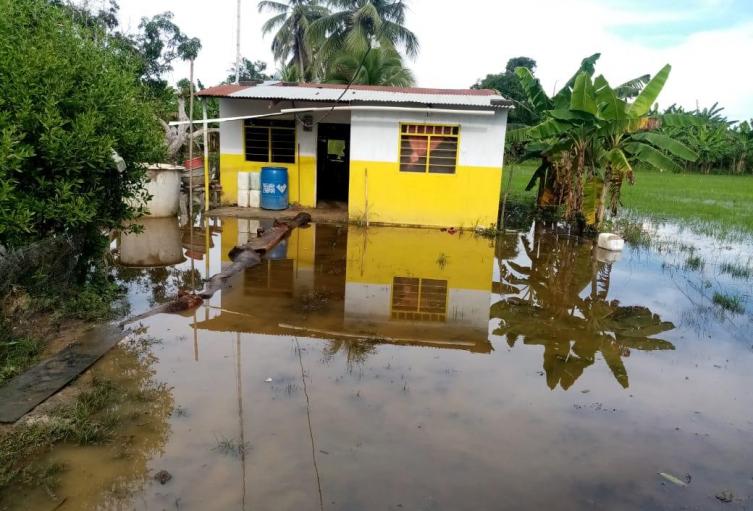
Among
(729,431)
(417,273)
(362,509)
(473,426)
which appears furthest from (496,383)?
(417,273)

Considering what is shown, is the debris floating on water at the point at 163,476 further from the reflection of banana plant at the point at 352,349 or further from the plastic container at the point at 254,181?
the plastic container at the point at 254,181

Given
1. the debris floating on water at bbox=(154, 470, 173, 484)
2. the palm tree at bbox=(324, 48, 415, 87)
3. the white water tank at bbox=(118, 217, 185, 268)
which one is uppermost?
the palm tree at bbox=(324, 48, 415, 87)

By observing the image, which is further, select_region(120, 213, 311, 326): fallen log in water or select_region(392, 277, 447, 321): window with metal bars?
select_region(392, 277, 447, 321): window with metal bars

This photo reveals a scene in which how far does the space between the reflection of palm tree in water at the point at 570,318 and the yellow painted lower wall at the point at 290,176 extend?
21.7 feet

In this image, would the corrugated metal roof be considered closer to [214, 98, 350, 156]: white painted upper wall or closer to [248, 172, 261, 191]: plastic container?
[214, 98, 350, 156]: white painted upper wall

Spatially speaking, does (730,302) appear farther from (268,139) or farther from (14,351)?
(268,139)

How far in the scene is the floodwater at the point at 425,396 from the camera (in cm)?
353

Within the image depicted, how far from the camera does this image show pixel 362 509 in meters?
3.31

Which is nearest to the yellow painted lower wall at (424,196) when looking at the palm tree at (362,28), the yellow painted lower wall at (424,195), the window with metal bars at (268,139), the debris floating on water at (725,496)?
the yellow painted lower wall at (424,195)

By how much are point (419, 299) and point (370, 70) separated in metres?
14.8

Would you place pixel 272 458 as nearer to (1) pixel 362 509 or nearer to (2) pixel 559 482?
(1) pixel 362 509

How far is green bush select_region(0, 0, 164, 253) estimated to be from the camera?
16.6 feet

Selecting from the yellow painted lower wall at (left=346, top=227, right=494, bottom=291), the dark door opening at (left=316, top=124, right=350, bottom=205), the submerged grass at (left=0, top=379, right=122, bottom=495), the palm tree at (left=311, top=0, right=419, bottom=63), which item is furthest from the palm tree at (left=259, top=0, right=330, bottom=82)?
the submerged grass at (left=0, top=379, right=122, bottom=495)

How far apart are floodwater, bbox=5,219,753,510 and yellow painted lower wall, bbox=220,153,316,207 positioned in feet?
19.9
